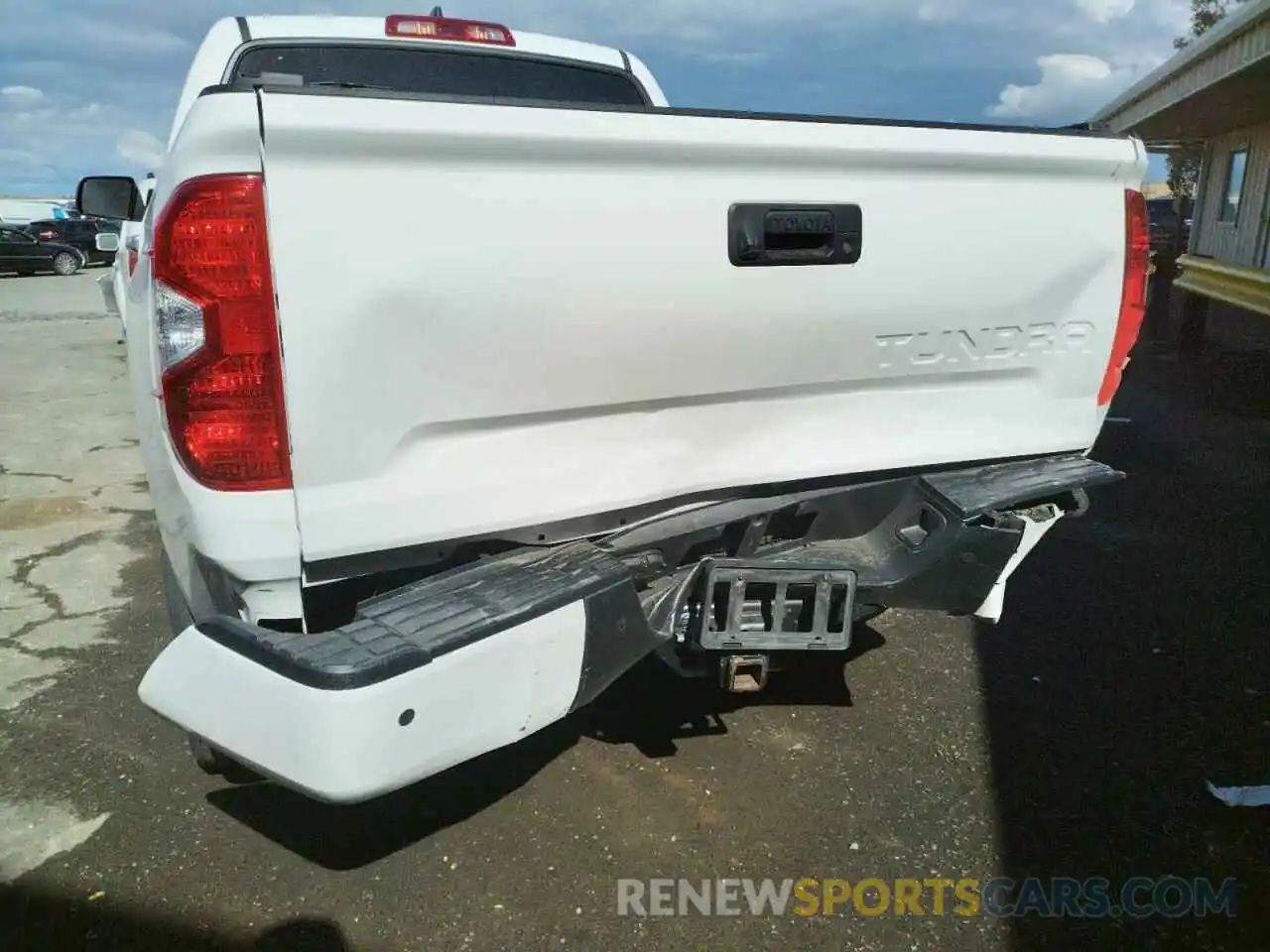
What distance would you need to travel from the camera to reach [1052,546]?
196 inches

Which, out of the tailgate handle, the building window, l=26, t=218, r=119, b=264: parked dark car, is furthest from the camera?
l=26, t=218, r=119, b=264: parked dark car

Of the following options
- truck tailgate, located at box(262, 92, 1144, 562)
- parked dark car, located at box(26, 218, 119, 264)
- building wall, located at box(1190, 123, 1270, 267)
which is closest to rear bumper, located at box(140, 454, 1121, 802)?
truck tailgate, located at box(262, 92, 1144, 562)

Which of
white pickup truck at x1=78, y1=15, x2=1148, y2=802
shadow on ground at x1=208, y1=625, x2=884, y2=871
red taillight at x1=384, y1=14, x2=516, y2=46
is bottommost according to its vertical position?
shadow on ground at x1=208, y1=625, x2=884, y2=871

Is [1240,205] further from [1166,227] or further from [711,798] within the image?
[711,798]

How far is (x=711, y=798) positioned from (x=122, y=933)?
5.26ft

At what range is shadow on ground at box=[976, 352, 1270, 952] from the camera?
2.58 metres

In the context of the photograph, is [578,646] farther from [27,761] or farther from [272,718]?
[27,761]

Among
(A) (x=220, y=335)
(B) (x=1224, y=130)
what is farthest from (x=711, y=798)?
(B) (x=1224, y=130)

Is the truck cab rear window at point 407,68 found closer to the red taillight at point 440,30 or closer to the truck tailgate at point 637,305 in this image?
the red taillight at point 440,30

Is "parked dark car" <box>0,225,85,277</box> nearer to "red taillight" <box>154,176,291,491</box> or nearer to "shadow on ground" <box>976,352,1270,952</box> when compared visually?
"shadow on ground" <box>976,352,1270,952</box>

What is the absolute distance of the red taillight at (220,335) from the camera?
1.81 metres

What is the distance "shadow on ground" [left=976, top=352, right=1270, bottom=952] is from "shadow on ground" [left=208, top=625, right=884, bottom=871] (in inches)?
28.5

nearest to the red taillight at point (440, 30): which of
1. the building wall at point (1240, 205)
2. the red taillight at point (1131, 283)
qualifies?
the red taillight at point (1131, 283)

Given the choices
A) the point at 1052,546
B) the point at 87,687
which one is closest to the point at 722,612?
the point at 87,687
